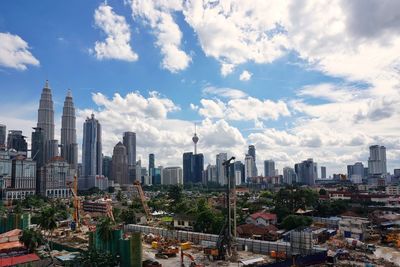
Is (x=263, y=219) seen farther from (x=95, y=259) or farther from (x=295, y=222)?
(x=95, y=259)

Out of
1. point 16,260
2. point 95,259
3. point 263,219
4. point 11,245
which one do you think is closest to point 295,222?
point 263,219

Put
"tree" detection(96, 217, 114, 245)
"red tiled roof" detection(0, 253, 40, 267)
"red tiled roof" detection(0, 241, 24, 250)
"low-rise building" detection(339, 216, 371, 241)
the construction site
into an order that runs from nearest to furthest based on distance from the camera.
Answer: "red tiled roof" detection(0, 253, 40, 267), the construction site, "tree" detection(96, 217, 114, 245), "red tiled roof" detection(0, 241, 24, 250), "low-rise building" detection(339, 216, 371, 241)

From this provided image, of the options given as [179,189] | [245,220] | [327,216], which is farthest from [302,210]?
[179,189]

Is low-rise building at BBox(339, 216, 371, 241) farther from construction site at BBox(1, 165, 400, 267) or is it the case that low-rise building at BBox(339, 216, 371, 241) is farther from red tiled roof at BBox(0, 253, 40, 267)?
red tiled roof at BBox(0, 253, 40, 267)

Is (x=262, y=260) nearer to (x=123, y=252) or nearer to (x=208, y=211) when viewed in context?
(x=123, y=252)

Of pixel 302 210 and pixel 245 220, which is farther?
pixel 302 210

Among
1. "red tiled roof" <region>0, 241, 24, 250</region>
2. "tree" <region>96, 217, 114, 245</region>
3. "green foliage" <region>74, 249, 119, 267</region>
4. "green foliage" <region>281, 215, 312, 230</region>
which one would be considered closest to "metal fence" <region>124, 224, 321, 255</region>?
"green foliage" <region>281, 215, 312, 230</region>

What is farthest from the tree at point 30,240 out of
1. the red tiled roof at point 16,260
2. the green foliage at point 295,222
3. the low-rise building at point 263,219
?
the green foliage at point 295,222

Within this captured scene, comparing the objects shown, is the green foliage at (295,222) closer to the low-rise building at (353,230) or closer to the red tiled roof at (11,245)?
the low-rise building at (353,230)

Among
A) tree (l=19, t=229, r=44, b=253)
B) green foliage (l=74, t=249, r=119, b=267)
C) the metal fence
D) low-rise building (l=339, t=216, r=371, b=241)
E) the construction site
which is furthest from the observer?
low-rise building (l=339, t=216, r=371, b=241)
